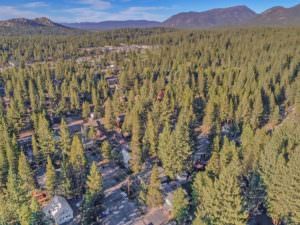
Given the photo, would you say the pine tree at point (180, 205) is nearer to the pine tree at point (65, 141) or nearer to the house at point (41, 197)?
the house at point (41, 197)

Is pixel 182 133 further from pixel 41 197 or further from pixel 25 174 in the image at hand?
pixel 25 174

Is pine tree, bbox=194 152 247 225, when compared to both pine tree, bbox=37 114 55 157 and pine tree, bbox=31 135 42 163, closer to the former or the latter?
pine tree, bbox=37 114 55 157

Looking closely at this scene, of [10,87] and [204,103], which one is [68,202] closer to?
[204,103]

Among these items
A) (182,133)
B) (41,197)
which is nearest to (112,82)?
(182,133)

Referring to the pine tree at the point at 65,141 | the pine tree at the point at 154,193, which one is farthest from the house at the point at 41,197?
the pine tree at the point at 154,193

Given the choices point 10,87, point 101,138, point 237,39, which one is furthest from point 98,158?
point 237,39

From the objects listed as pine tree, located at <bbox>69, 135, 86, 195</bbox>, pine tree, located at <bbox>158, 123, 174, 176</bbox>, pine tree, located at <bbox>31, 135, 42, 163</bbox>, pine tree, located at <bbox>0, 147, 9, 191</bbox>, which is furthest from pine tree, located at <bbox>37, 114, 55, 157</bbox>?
pine tree, located at <bbox>158, 123, 174, 176</bbox>

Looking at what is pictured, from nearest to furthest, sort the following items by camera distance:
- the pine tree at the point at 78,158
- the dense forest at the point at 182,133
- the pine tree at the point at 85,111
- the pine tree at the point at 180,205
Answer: the dense forest at the point at 182,133 < the pine tree at the point at 180,205 < the pine tree at the point at 78,158 < the pine tree at the point at 85,111
